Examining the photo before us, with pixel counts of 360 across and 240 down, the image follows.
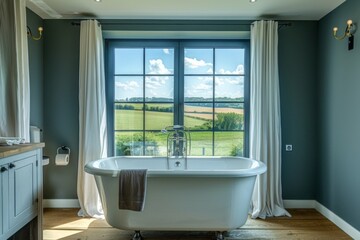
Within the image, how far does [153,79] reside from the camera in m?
3.88

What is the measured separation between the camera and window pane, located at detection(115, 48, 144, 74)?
3.89 meters

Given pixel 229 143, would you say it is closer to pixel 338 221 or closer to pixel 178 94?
pixel 178 94

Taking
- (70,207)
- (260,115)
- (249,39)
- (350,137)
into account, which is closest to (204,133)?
(260,115)

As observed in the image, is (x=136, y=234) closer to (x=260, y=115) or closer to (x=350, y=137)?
(x=260, y=115)

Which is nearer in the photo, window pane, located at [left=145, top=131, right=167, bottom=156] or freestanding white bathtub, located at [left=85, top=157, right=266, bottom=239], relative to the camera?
freestanding white bathtub, located at [left=85, top=157, right=266, bottom=239]

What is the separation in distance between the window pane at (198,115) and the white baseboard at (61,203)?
186 cm

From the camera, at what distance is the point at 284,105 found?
376 cm

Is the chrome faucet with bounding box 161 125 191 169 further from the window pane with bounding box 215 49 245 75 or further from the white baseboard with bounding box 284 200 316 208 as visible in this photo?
the white baseboard with bounding box 284 200 316 208

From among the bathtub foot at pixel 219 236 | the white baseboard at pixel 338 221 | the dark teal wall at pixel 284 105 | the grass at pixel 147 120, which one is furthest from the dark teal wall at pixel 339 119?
the grass at pixel 147 120

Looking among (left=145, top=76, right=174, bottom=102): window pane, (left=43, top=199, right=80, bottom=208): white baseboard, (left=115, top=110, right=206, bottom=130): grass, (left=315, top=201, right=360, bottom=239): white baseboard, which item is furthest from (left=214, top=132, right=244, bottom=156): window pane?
(left=43, top=199, right=80, bottom=208): white baseboard

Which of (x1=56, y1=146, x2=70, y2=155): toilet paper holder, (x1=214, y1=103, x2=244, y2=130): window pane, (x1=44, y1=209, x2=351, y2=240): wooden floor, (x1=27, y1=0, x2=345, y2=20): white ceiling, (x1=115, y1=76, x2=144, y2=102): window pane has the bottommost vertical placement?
(x1=44, y1=209, x2=351, y2=240): wooden floor

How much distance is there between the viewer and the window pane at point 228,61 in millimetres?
3889

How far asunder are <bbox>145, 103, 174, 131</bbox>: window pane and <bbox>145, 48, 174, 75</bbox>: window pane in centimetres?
48

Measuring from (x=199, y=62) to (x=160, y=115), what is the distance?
927mm
